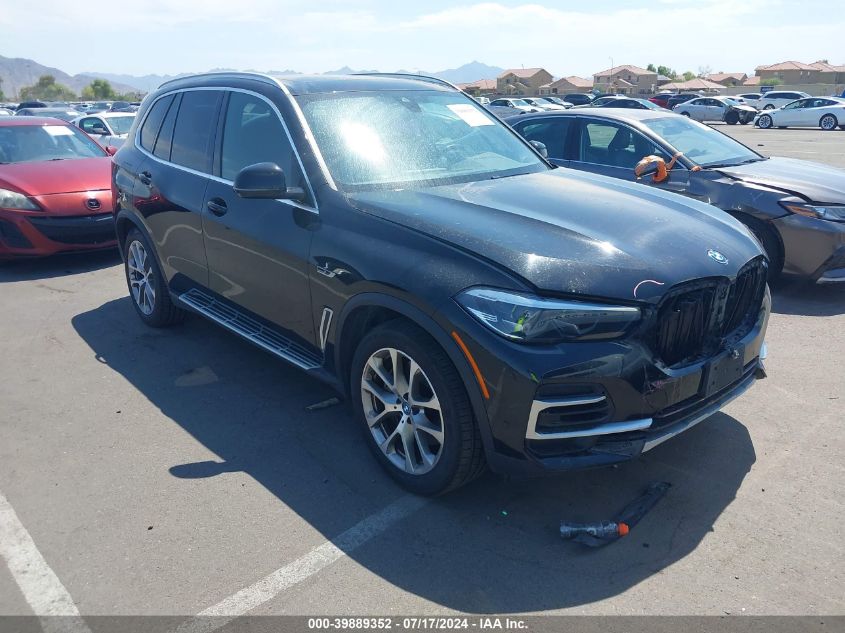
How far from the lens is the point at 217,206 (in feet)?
14.5

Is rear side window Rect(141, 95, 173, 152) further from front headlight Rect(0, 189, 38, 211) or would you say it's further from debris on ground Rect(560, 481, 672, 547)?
debris on ground Rect(560, 481, 672, 547)

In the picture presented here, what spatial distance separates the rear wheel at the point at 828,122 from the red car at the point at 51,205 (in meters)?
31.1

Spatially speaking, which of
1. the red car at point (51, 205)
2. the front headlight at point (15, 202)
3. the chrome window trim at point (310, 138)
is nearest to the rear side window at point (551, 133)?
the chrome window trim at point (310, 138)

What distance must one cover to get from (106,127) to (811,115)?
28906 millimetres

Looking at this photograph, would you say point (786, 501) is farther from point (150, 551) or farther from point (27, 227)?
point (27, 227)

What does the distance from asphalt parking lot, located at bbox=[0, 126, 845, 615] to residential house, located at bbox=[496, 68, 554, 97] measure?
83.5 metres

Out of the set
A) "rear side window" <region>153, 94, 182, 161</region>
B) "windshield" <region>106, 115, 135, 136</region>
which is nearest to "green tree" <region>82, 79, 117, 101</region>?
"windshield" <region>106, 115, 135, 136</region>

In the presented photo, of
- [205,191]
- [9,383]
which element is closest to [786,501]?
[205,191]

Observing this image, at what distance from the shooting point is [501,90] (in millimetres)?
86188

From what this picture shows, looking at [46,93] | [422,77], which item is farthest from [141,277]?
[46,93]

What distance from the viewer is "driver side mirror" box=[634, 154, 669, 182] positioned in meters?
6.21

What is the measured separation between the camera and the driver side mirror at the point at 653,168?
621 centimetres

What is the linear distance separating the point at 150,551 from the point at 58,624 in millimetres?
460

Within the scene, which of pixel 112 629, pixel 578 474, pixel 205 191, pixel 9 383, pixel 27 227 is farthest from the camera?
pixel 27 227
